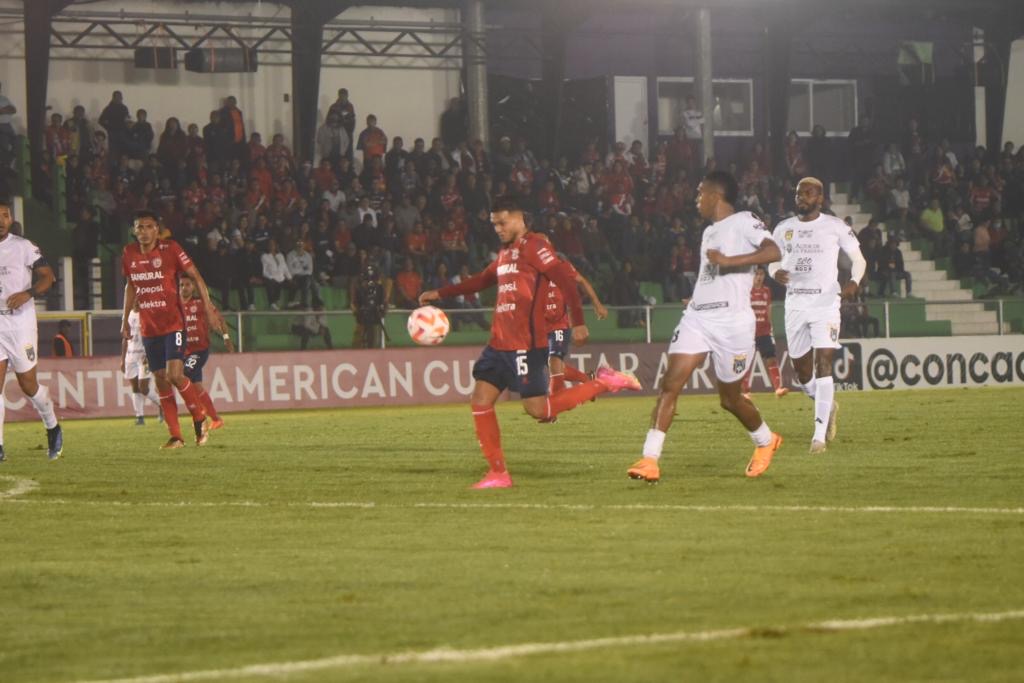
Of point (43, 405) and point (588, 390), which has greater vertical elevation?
point (588, 390)

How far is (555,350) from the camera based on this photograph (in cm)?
2097

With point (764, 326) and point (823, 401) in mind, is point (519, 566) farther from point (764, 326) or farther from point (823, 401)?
point (764, 326)

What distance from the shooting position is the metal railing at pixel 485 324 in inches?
1166

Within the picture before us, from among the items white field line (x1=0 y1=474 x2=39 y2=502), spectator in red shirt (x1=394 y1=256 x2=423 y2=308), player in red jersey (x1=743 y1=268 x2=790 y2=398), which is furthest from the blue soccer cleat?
spectator in red shirt (x1=394 y1=256 x2=423 y2=308)

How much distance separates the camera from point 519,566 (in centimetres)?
834

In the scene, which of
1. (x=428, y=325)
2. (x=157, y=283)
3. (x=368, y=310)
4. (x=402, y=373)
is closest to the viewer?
(x=428, y=325)

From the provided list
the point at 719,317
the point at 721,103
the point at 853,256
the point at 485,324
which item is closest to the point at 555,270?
the point at 719,317

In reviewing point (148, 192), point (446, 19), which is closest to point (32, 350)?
point (148, 192)

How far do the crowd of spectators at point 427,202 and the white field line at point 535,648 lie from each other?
25717 millimetres

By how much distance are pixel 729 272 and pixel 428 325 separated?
3118mm

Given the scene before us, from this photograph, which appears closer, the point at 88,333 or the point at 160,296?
the point at 160,296

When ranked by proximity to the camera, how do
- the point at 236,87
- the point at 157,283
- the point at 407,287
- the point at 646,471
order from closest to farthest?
1. the point at 646,471
2. the point at 157,283
3. the point at 407,287
4. the point at 236,87

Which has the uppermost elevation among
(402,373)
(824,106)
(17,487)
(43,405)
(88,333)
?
(824,106)

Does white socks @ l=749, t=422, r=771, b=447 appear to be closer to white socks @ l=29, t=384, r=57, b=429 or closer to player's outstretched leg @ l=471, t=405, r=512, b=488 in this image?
player's outstretched leg @ l=471, t=405, r=512, b=488
